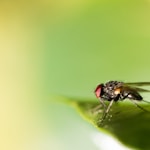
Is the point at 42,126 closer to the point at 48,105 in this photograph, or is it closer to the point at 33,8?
the point at 48,105

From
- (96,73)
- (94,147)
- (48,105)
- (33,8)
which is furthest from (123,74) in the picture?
(33,8)

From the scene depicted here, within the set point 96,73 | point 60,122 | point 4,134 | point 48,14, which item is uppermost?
point 48,14

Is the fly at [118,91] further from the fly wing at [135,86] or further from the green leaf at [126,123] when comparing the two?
the green leaf at [126,123]

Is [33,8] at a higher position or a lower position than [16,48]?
higher

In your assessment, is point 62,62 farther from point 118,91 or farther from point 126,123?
point 126,123

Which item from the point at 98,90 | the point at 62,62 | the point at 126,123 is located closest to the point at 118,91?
the point at 98,90

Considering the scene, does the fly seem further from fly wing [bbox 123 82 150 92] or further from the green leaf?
the green leaf
